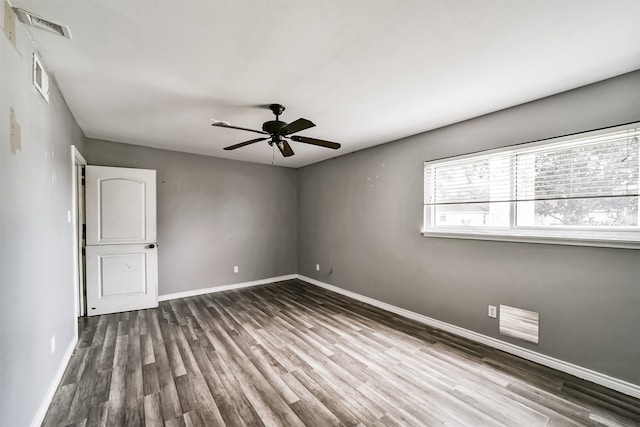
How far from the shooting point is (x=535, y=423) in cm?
172

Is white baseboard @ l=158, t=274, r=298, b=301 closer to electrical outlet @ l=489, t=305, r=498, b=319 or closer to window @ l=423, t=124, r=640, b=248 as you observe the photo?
window @ l=423, t=124, r=640, b=248

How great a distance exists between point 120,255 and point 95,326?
95 cm

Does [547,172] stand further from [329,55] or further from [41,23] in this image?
[41,23]

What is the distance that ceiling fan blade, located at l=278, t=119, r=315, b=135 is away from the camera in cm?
205

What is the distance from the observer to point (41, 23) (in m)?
1.46

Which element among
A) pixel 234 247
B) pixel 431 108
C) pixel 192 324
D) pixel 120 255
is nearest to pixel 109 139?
pixel 120 255

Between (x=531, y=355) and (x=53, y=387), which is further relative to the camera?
(x=531, y=355)

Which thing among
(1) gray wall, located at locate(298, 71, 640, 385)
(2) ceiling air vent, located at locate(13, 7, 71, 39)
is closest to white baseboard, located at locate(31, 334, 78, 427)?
(2) ceiling air vent, located at locate(13, 7, 71, 39)

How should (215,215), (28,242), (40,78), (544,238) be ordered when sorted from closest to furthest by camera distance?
(28,242) < (40,78) < (544,238) < (215,215)

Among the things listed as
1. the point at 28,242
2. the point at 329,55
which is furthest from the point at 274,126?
the point at 28,242

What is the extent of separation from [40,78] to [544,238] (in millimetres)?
4134

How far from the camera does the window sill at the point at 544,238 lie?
201 cm

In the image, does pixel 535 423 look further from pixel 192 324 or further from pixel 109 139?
pixel 109 139

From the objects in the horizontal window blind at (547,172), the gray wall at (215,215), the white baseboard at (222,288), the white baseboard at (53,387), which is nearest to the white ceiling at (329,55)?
the horizontal window blind at (547,172)
